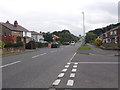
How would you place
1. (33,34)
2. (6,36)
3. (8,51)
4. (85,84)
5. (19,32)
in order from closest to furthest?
(85,84), (8,51), (6,36), (19,32), (33,34)

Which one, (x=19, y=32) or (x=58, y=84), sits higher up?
(x=19, y=32)

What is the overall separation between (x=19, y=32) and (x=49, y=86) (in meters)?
64.9

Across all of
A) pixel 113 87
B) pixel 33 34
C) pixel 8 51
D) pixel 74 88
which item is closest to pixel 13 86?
pixel 74 88

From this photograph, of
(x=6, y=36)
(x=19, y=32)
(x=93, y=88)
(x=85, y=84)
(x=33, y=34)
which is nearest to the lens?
(x=93, y=88)

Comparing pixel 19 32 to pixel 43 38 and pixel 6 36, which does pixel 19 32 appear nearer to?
pixel 6 36

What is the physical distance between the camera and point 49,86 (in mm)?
6840

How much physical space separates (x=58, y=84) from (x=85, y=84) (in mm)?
967

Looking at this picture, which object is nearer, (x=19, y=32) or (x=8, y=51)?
(x=8, y=51)

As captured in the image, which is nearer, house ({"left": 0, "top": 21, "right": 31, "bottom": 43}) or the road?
the road

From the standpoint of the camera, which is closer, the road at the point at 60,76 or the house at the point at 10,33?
the road at the point at 60,76

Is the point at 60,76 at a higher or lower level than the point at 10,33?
lower

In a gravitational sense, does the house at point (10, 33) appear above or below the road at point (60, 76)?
above

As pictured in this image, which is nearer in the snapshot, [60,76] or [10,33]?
[60,76]

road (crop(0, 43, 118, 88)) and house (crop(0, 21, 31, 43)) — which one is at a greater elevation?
house (crop(0, 21, 31, 43))
